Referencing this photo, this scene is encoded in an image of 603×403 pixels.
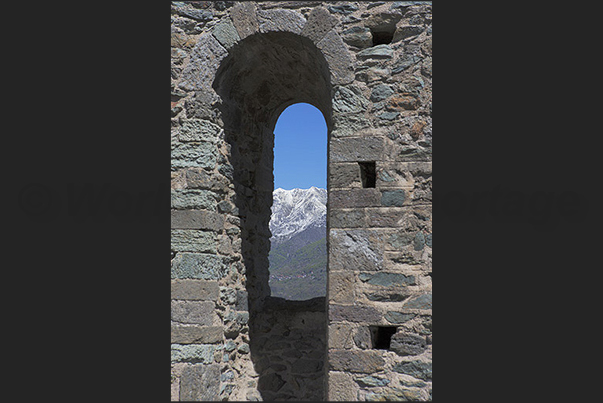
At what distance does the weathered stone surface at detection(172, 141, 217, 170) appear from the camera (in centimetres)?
405

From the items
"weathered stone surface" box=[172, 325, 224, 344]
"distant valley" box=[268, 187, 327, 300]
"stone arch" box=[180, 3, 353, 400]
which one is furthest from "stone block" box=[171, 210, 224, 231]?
"distant valley" box=[268, 187, 327, 300]

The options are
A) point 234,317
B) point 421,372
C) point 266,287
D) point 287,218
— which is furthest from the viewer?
point 287,218

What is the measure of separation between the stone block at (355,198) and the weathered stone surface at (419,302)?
2.87 ft

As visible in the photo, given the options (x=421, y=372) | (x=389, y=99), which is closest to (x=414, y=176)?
(x=389, y=99)

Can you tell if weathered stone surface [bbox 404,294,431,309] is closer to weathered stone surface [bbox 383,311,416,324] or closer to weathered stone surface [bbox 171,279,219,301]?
weathered stone surface [bbox 383,311,416,324]

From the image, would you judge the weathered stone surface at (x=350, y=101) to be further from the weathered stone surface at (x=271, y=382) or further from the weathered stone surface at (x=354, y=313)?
the weathered stone surface at (x=271, y=382)

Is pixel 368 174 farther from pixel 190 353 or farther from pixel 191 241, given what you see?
pixel 190 353

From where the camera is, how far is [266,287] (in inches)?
216

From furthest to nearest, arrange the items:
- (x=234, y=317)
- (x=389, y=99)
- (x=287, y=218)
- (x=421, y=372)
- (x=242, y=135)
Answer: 1. (x=287, y=218)
2. (x=242, y=135)
3. (x=234, y=317)
4. (x=389, y=99)
5. (x=421, y=372)

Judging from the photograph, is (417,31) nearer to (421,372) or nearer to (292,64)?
(292,64)

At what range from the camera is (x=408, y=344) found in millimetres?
3658

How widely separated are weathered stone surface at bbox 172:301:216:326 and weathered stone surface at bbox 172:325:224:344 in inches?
2.1

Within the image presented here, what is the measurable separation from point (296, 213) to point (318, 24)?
29374mm

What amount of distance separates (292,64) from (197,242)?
2.13m
